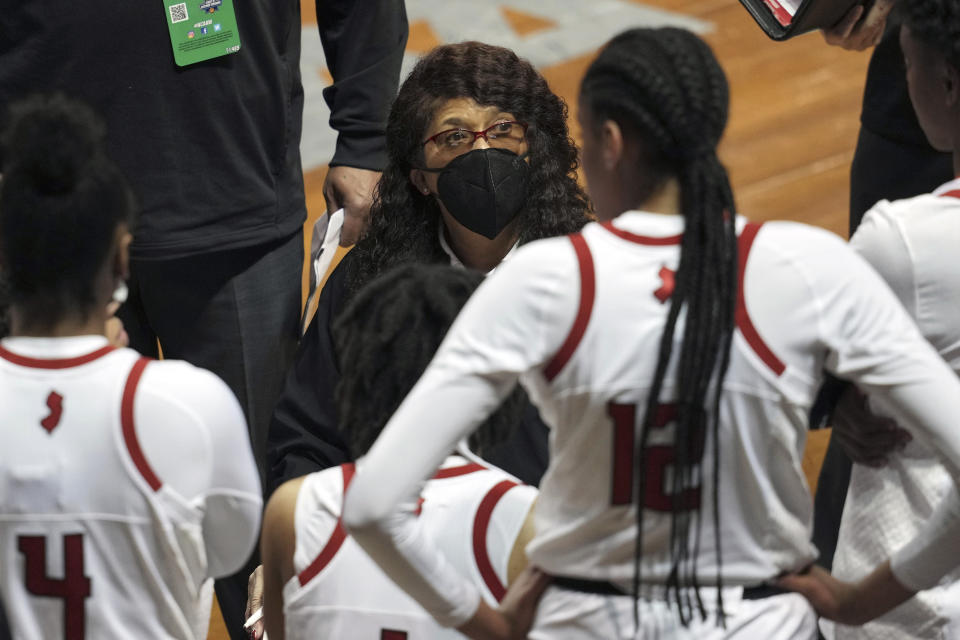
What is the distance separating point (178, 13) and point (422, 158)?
1.63 ft

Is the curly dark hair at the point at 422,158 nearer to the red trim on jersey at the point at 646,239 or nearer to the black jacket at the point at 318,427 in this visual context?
the black jacket at the point at 318,427

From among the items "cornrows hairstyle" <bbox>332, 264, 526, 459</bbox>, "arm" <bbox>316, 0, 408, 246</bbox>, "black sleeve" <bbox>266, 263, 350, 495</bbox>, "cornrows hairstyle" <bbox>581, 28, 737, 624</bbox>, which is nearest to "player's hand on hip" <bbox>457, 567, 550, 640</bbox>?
"cornrows hairstyle" <bbox>581, 28, 737, 624</bbox>

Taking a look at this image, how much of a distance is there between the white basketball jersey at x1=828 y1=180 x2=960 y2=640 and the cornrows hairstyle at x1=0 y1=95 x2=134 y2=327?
0.86 m

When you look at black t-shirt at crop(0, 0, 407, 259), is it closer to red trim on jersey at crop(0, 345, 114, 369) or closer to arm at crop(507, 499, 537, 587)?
red trim on jersey at crop(0, 345, 114, 369)

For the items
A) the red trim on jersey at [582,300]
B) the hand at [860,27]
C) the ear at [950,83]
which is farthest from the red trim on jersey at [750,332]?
the hand at [860,27]

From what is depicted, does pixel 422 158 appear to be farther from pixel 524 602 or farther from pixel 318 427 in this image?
pixel 524 602

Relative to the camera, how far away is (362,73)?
8.79 ft

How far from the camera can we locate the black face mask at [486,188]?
7.48 feet

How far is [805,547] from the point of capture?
1.33 metres

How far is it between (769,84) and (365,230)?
299 centimetres

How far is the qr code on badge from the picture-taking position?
230cm

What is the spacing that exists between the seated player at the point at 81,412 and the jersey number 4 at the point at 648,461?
0.41m

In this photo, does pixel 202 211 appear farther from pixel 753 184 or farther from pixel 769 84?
pixel 769 84

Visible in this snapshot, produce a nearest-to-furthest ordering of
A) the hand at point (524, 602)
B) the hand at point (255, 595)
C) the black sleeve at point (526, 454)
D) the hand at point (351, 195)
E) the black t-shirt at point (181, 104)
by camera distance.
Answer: the hand at point (524, 602) < the hand at point (255, 595) < the black sleeve at point (526, 454) < the black t-shirt at point (181, 104) < the hand at point (351, 195)
